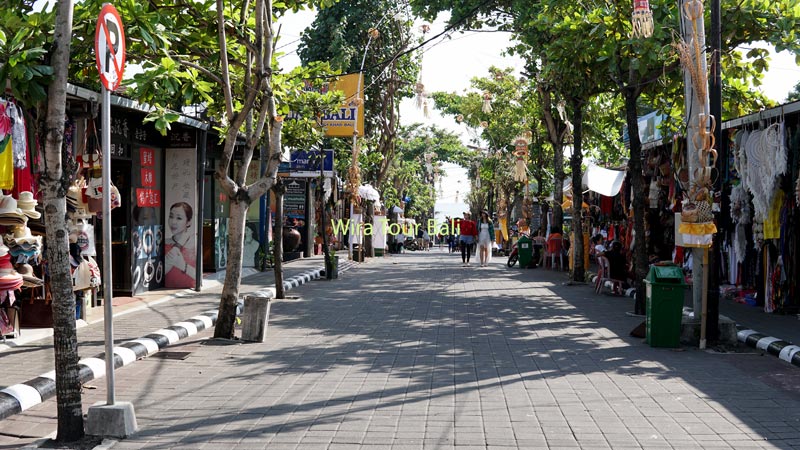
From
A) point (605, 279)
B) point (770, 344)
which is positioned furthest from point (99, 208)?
point (605, 279)

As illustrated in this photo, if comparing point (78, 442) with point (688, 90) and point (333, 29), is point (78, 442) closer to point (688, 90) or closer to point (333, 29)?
point (688, 90)

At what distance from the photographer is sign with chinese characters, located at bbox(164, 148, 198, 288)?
17.1 m

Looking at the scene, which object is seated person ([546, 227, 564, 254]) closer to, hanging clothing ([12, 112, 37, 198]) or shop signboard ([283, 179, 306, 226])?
shop signboard ([283, 179, 306, 226])

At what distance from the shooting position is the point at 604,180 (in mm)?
20172

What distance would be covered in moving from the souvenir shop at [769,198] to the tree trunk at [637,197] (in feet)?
5.70

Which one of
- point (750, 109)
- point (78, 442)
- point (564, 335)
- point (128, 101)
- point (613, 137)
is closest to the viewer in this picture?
point (78, 442)

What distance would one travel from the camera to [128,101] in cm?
1266

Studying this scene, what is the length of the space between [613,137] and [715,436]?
964 inches

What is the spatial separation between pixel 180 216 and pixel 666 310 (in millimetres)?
10816

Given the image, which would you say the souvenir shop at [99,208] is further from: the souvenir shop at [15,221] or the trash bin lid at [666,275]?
the trash bin lid at [666,275]

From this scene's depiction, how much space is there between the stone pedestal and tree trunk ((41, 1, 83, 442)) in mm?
4787

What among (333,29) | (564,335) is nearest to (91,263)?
(564,335)

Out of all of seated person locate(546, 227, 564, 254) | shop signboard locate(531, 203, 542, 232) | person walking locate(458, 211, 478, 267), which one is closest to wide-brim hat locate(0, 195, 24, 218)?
seated person locate(546, 227, 564, 254)

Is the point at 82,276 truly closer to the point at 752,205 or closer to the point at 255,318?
the point at 255,318
